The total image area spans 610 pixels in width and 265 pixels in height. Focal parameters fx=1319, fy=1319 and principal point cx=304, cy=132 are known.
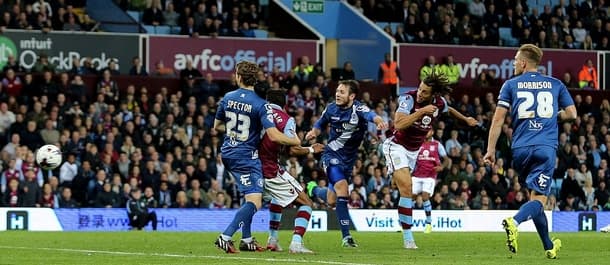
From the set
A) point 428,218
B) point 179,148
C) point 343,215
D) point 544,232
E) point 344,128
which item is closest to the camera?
point 544,232

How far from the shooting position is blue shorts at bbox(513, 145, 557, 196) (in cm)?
1444

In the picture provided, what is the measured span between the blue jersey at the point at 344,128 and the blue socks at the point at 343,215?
531 millimetres

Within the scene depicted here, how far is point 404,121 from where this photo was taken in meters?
16.8

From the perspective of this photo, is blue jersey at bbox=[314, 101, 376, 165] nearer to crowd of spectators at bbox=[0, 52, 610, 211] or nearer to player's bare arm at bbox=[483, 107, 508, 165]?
player's bare arm at bbox=[483, 107, 508, 165]

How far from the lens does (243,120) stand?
1562 centimetres

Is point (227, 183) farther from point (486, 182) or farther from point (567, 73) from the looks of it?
point (567, 73)

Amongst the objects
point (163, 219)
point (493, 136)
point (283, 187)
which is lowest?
point (163, 219)

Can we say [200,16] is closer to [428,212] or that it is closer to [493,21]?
[493,21]

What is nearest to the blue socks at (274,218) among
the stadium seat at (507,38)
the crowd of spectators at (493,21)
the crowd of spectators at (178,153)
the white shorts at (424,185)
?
the crowd of spectators at (178,153)

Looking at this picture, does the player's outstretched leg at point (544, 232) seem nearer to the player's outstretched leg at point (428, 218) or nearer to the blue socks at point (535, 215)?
the blue socks at point (535, 215)

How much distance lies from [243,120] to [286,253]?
1663 mm

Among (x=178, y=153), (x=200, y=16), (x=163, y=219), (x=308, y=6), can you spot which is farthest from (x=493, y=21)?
(x=163, y=219)

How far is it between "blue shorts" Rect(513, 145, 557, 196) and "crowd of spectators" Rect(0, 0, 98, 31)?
1979cm

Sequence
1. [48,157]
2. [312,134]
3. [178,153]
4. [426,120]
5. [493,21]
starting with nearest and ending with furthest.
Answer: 1. [426,120]
2. [312,134]
3. [48,157]
4. [178,153]
5. [493,21]
